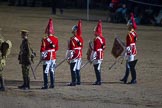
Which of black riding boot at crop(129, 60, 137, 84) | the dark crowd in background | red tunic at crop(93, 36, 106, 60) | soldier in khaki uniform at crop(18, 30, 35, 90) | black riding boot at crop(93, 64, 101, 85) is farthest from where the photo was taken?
the dark crowd in background

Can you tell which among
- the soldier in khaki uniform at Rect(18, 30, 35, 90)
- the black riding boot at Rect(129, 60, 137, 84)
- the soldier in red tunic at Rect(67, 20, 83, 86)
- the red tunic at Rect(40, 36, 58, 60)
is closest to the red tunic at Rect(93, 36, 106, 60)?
the soldier in red tunic at Rect(67, 20, 83, 86)

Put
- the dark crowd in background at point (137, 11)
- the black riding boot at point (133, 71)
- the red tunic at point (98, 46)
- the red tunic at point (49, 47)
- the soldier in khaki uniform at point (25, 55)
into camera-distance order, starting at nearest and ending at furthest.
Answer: the soldier in khaki uniform at point (25, 55) → the red tunic at point (49, 47) → the red tunic at point (98, 46) → the black riding boot at point (133, 71) → the dark crowd in background at point (137, 11)

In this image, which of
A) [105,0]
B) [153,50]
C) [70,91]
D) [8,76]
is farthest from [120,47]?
[105,0]

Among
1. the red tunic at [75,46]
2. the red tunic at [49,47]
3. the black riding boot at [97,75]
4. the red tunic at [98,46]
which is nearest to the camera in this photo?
the red tunic at [49,47]

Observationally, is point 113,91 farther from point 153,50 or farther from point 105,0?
point 105,0

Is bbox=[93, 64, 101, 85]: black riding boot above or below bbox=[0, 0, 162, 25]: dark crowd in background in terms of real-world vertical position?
below

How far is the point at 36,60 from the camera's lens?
1925 cm

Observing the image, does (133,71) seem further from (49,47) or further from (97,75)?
(49,47)

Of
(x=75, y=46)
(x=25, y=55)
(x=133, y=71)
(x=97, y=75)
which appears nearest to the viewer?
(x=25, y=55)

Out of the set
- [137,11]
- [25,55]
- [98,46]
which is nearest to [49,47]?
[25,55]

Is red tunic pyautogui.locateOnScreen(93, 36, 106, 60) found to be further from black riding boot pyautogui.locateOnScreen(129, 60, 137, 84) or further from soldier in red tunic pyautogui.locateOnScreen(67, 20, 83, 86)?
black riding boot pyautogui.locateOnScreen(129, 60, 137, 84)

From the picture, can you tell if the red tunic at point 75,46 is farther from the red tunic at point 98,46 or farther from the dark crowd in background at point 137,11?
the dark crowd in background at point 137,11

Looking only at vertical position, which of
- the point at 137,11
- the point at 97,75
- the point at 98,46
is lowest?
the point at 97,75

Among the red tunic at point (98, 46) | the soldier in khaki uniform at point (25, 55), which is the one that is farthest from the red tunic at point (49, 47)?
the red tunic at point (98, 46)
